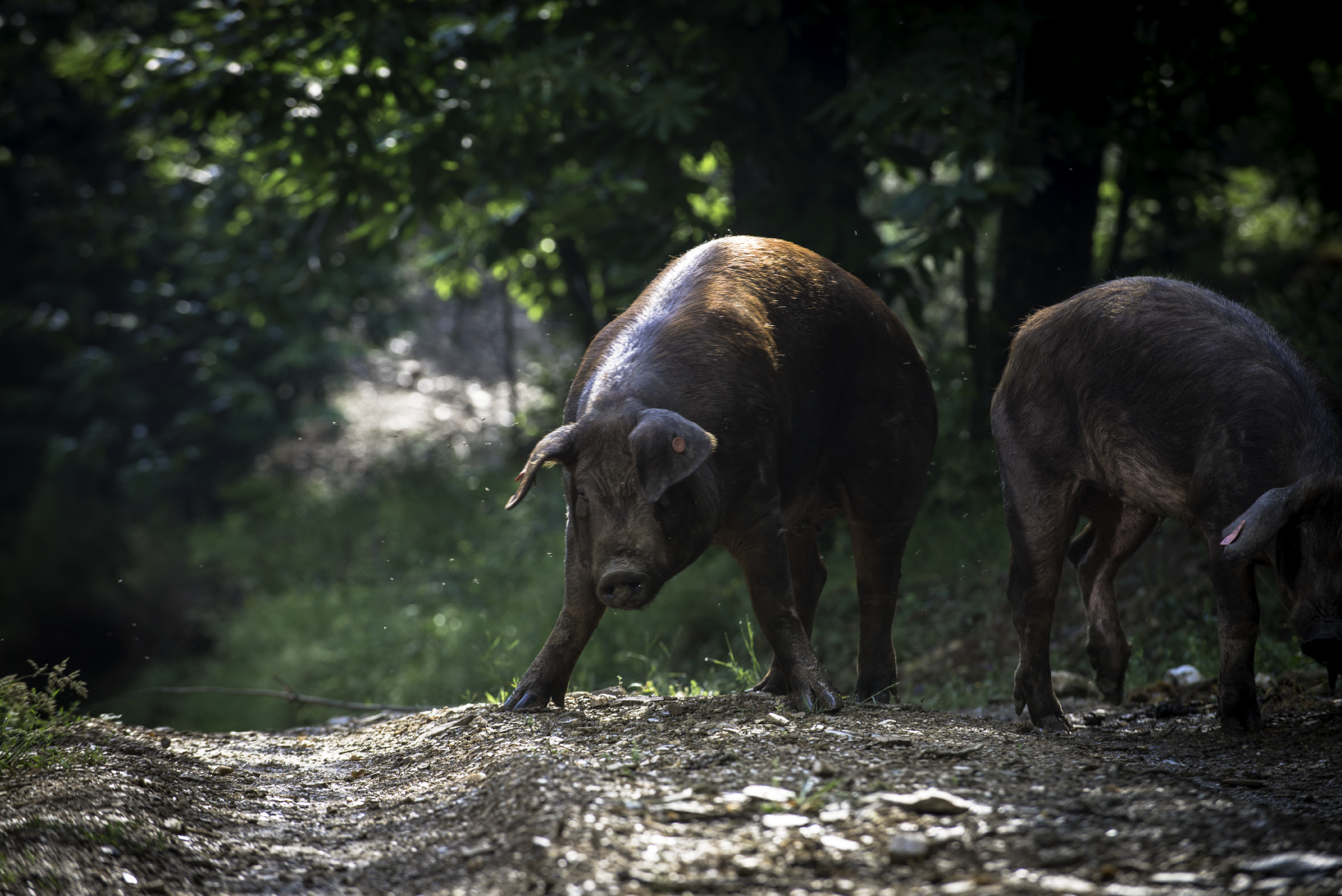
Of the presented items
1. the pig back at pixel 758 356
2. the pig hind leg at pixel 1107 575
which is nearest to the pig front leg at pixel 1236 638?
the pig hind leg at pixel 1107 575

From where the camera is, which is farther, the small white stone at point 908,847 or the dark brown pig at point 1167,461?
the dark brown pig at point 1167,461

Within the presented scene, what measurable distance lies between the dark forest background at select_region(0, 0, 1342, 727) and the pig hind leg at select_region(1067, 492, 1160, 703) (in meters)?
0.70

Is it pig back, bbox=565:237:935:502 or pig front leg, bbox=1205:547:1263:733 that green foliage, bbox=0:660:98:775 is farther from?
pig front leg, bbox=1205:547:1263:733

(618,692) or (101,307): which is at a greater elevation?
(618,692)

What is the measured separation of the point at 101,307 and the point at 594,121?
13.8 m

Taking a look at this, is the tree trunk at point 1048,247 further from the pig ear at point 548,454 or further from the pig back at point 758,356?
the pig ear at point 548,454

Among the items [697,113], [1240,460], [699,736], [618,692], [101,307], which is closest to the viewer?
[699,736]

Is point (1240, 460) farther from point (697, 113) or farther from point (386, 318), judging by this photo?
point (386, 318)

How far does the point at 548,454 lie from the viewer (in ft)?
14.1

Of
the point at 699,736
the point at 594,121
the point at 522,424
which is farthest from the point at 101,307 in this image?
the point at 699,736

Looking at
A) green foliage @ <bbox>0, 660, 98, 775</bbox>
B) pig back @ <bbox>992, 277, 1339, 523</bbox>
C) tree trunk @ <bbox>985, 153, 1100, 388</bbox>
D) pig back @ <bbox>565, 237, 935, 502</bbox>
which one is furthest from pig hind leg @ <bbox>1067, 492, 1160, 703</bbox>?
green foliage @ <bbox>0, 660, 98, 775</bbox>

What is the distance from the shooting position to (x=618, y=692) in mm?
5465

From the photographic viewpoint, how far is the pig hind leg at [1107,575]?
532 cm

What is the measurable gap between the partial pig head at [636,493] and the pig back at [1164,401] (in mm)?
1679
